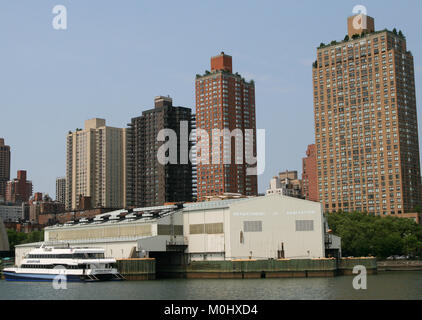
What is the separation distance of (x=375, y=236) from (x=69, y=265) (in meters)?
97.4

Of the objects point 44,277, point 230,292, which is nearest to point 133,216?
point 44,277

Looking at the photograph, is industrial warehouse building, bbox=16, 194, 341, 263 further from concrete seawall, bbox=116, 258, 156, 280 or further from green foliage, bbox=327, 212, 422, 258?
green foliage, bbox=327, 212, 422, 258

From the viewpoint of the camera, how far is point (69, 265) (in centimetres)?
10869

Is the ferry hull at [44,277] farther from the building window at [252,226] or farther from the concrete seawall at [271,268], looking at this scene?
the building window at [252,226]

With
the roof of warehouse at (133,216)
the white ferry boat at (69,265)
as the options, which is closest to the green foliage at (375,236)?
the roof of warehouse at (133,216)

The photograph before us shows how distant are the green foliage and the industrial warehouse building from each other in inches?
1644

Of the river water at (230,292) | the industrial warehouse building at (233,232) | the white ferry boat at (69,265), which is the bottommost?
the river water at (230,292)

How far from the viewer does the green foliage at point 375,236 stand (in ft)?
561

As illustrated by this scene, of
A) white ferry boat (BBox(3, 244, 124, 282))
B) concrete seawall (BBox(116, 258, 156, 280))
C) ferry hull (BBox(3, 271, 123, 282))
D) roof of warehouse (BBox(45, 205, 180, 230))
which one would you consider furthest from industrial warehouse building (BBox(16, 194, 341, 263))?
ferry hull (BBox(3, 271, 123, 282))

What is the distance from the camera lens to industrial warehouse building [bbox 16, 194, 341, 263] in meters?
122

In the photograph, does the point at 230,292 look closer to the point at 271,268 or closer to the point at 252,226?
the point at 271,268

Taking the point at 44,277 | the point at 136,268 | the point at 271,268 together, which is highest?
the point at 136,268

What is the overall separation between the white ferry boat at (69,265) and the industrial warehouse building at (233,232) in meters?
11.3
